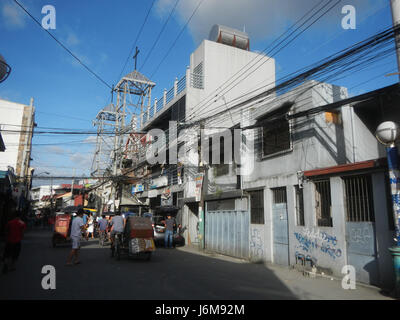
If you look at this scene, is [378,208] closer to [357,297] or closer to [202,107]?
[357,297]

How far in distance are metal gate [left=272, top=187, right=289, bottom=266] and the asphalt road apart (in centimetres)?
91

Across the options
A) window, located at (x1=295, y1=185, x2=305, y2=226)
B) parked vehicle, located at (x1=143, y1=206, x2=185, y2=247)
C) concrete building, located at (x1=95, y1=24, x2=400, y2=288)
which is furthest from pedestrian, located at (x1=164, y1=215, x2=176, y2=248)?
window, located at (x1=295, y1=185, x2=305, y2=226)

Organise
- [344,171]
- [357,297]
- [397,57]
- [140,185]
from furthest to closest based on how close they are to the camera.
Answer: [140,185] < [344,171] < [397,57] < [357,297]

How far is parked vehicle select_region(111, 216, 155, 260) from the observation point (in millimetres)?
12086

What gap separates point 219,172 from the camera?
59.0ft

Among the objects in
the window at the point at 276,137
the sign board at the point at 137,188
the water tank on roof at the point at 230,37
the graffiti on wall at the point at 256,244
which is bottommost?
the graffiti on wall at the point at 256,244

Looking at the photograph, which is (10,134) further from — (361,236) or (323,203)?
(361,236)

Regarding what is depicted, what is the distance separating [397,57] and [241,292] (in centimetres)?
734

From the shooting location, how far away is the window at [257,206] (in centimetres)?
1341

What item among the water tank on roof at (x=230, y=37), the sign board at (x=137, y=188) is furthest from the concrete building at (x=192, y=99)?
the sign board at (x=137, y=188)

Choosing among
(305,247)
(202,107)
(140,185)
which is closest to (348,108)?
(305,247)

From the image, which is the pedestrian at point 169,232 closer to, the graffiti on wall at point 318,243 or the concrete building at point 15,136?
the graffiti on wall at point 318,243

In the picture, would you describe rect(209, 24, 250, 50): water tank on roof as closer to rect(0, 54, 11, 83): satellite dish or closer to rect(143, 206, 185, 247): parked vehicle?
rect(143, 206, 185, 247): parked vehicle

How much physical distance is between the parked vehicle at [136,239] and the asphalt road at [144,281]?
487mm
